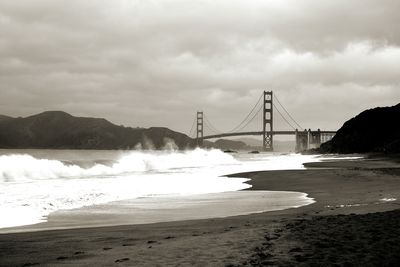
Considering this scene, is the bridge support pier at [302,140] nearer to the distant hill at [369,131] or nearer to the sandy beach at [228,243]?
the distant hill at [369,131]

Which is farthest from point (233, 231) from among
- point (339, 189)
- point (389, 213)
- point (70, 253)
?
point (339, 189)

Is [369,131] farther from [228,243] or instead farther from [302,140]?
[228,243]

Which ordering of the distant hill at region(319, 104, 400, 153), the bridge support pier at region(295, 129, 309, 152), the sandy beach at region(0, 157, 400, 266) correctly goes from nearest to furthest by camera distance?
the sandy beach at region(0, 157, 400, 266) → the distant hill at region(319, 104, 400, 153) → the bridge support pier at region(295, 129, 309, 152)

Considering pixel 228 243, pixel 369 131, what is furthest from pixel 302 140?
pixel 228 243

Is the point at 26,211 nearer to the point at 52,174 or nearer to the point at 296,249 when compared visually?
the point at 296,249

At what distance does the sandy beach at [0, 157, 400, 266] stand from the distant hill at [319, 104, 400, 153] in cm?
→ 6439

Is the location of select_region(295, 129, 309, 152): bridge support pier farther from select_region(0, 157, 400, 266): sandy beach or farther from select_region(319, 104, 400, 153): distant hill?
select_region(0, 157, 400, 266): sandy beach

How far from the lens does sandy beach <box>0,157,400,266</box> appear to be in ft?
18.3

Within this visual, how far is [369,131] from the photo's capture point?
7800 cm

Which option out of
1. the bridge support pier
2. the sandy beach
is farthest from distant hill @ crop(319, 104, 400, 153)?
the sandy beach

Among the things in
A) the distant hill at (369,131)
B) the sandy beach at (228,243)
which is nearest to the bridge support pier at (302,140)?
the distant hill at (369,131)

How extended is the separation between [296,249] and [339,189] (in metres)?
11.0

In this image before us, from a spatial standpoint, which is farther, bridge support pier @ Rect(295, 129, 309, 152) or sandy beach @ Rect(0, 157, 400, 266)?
bridge support pier @ Rect(295, 129, 309, 152)

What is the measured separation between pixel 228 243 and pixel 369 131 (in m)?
77.5
